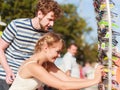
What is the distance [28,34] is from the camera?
15.5ft

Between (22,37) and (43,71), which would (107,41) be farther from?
(22,37)

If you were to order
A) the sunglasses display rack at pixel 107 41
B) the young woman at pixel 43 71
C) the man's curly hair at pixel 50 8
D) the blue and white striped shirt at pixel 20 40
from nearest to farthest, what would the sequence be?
the young woman at pixel 43 71 → the sunglasses display rack at pixel 107 41 → the man's curly hair at pixel 50 8 → the blue and white striped shirt at pixel 20 40

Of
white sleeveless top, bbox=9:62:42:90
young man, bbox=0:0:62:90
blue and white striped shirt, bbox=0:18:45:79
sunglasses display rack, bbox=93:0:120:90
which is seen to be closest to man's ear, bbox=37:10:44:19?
young man, bbox=0:0:62:90

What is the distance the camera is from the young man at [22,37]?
464cm

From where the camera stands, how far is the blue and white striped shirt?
15.6 ft

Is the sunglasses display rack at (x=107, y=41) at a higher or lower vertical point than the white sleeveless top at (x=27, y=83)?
higher

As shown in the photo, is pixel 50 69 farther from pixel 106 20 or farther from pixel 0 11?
pixel 0 11

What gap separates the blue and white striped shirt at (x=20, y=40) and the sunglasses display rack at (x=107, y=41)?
599 millimetres

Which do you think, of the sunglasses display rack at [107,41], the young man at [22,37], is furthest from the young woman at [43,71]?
the young man at [22,37]

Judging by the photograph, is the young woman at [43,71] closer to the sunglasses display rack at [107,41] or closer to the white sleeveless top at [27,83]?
the white sleeveless top at [27,83]

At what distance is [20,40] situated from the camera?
4.74 metres

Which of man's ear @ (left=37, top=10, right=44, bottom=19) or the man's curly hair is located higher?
the man's curly hair

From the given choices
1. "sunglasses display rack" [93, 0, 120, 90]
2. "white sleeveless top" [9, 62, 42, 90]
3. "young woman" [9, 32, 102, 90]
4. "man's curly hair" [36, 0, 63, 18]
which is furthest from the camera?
"man's curly hair" [36, 0, 63, 18]

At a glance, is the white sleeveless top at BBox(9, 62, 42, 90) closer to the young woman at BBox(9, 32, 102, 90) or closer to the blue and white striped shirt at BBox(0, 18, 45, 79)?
the young woman at BBox(9, 32, 102, 90)
